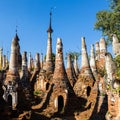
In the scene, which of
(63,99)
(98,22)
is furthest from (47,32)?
(63,99)

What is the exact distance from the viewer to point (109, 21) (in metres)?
27.6

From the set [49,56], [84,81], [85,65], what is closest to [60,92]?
[84,81]

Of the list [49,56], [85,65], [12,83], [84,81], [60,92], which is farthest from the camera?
[49,56]

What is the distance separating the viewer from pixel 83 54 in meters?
25.3

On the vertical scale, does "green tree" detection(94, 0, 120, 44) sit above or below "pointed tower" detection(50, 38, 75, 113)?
above


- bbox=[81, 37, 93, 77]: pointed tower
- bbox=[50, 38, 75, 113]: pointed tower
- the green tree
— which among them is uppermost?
the green tree

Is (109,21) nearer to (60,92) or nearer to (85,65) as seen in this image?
(85,65)

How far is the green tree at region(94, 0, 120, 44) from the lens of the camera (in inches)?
1057

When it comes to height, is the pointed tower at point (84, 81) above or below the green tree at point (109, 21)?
below

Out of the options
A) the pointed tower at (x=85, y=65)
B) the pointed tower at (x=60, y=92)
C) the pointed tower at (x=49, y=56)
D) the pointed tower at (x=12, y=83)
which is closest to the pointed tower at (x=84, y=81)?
the pointed tower at (x=85, y=65)

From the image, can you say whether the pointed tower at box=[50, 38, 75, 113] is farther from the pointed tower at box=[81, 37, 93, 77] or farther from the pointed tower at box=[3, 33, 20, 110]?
the pointed tower at box=[3, 33, 20, 110]

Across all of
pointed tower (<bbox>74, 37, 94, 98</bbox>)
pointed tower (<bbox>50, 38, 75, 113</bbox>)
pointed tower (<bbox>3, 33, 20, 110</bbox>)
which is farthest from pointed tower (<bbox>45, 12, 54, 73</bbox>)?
pointed tower (<bbox>3, 33, 20, 110</bbox>)

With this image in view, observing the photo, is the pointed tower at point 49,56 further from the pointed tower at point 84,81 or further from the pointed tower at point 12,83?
the pointed tower at point 12,83

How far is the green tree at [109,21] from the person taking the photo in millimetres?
26844
